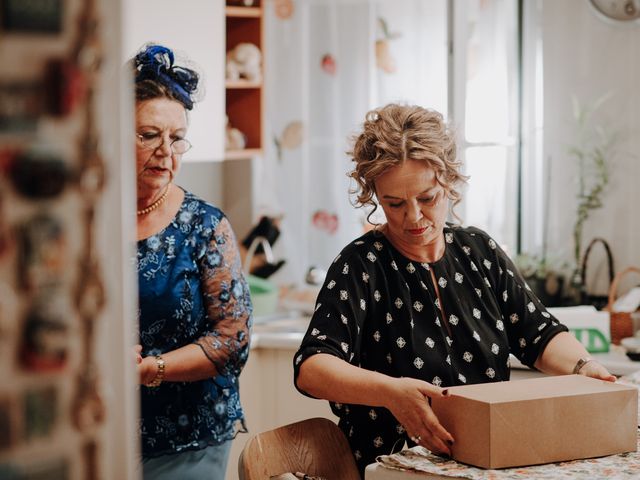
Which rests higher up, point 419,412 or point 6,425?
point 6,425

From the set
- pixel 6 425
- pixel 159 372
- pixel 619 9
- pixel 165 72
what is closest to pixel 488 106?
pixel 619 9

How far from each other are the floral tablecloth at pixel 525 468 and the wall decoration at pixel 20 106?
1001 millimetres

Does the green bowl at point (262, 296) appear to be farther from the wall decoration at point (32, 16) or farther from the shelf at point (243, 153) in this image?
the wall decoration at point (32, 16)

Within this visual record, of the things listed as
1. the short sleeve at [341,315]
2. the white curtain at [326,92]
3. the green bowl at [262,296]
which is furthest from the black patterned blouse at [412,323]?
the white curtain at [326,92]

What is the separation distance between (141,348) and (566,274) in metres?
2.21

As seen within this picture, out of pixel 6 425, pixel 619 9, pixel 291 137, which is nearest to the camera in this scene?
pixel 6 425

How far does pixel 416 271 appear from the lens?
2.04 meters

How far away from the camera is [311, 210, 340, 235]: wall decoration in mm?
3951

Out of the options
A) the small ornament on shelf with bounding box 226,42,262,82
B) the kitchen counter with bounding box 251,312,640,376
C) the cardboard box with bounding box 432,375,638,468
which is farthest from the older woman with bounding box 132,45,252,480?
the small ornament on shelf with bounding box 226,42,262,82

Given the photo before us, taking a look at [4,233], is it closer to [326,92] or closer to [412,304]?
[412,304]

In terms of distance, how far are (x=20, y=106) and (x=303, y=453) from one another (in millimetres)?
1295

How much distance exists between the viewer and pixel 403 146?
1961 millimetres

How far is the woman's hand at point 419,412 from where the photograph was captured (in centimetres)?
162

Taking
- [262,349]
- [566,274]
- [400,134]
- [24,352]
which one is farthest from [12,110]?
[566,274]
